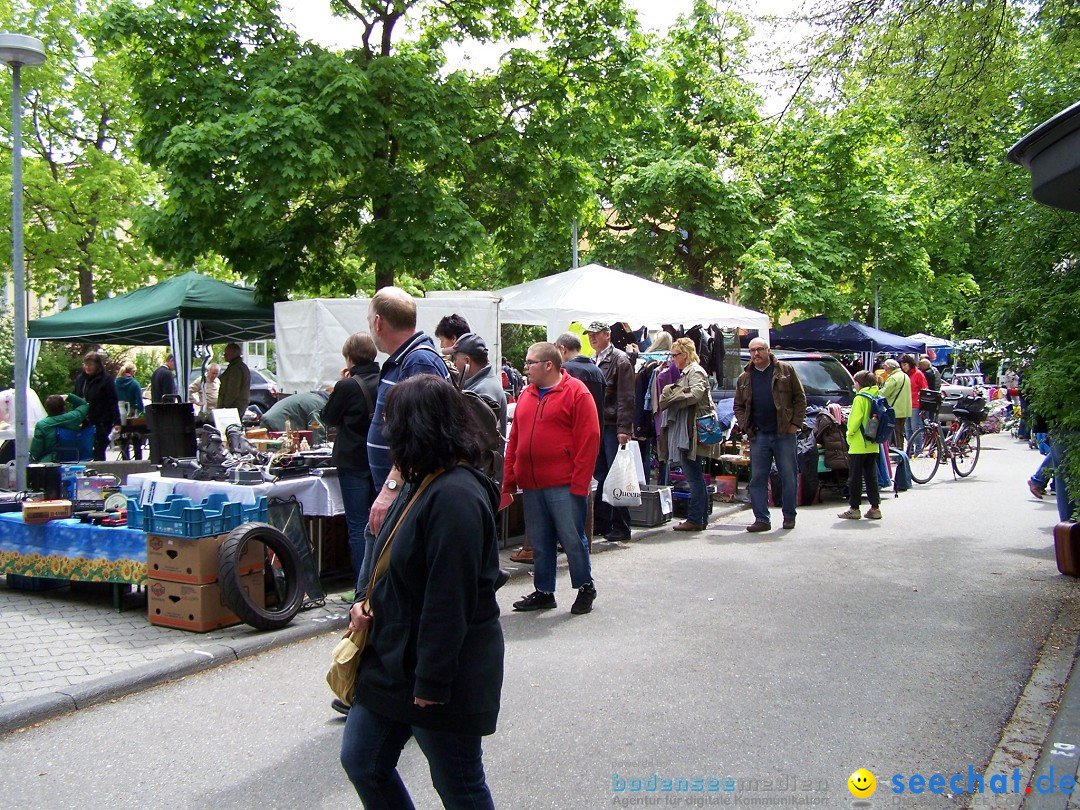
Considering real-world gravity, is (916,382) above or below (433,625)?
above

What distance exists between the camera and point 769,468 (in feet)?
32.2

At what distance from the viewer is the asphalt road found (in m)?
3.81

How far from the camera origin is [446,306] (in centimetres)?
1060

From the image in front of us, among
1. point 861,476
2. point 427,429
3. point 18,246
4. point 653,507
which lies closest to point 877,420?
point 861,476

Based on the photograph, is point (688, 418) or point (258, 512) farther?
point (688, 418)

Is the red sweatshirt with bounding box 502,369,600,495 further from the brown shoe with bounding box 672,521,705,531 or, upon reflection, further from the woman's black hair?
the brown shoe with bounding box 672,521,705,531

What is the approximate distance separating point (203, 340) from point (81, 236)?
11.5m

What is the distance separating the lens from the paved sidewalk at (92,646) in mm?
4828

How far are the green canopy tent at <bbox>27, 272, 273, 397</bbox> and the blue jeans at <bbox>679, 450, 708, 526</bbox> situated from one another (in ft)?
22.7

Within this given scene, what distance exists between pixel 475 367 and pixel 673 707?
285 centimetres

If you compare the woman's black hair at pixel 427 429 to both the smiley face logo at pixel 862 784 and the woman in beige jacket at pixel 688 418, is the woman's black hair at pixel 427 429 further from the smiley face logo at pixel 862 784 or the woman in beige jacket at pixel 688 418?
the woman in beige jacket at pixel 688 418

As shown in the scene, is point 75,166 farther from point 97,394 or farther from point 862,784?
point 862,784

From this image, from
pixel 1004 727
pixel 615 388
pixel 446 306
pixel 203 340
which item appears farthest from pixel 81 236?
pixel 1004 727

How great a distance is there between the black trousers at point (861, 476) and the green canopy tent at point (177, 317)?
8.34m
